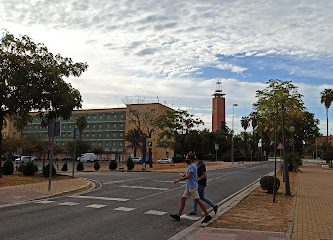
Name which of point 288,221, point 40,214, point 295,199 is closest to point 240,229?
point 288,221

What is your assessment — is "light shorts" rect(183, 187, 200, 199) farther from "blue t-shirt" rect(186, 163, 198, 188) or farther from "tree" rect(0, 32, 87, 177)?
"tree" rect(0, 32, 87, 177)

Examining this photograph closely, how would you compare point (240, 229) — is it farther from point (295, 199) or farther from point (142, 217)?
point (295, 199)

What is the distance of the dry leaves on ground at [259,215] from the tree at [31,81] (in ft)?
34.9

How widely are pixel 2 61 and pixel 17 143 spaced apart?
60.1m

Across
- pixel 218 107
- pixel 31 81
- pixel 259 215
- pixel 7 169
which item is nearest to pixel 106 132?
pixel 218 107

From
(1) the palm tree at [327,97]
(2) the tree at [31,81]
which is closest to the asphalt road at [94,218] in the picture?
(2) the tree at [31,81]

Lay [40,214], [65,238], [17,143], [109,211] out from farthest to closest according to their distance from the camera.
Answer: [17,143], [109,211], [40,214], [65,238]

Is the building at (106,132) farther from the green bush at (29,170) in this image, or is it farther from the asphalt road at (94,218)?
the asphalt road at (94,218)

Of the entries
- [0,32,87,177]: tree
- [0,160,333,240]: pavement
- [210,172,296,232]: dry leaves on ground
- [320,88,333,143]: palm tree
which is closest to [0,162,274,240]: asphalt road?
[0,160,333,240]: pavement

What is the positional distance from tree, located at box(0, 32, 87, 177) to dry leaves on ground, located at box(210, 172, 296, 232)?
10.6 m

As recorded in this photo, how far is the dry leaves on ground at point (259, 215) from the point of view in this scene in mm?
10359

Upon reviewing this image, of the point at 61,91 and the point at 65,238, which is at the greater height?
the point at 61,91

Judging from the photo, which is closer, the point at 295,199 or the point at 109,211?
the point at 109,211

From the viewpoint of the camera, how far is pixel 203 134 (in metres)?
91.6
